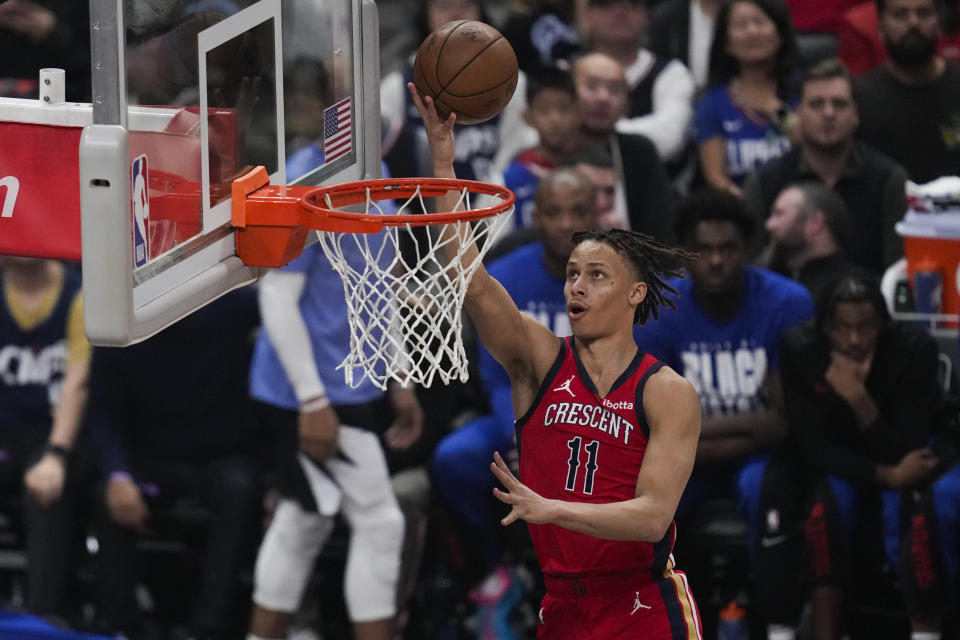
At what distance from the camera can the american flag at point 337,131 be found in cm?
522

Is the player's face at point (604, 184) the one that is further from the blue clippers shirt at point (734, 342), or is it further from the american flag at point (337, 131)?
the american flag at point (337, 131)

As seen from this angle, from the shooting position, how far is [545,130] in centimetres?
741

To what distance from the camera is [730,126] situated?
24.8 ft

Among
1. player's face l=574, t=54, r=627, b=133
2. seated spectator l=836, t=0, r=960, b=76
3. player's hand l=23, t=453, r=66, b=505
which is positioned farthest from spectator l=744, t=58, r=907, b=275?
player's hand l=23, t=453, r=66, b=505

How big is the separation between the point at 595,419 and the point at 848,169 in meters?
2.91

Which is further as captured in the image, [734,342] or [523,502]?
[734,342]

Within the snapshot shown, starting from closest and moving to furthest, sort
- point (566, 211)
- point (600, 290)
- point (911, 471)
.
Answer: point (600, 290)
point (911, 471)
point (566, 211)

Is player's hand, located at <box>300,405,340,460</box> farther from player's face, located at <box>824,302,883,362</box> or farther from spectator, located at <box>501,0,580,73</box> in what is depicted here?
spectator, located at <box>501,0,580,73</box>

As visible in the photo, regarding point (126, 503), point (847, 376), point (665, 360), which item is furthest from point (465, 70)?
point (126, 503)

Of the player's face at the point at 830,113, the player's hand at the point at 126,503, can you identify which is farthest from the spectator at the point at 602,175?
the player's hand at the point at 126,503

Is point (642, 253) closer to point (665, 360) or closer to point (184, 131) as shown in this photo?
point (184, 131)

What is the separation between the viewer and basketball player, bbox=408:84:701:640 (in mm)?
4582

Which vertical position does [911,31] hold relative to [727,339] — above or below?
above

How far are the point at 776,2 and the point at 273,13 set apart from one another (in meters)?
3.43
